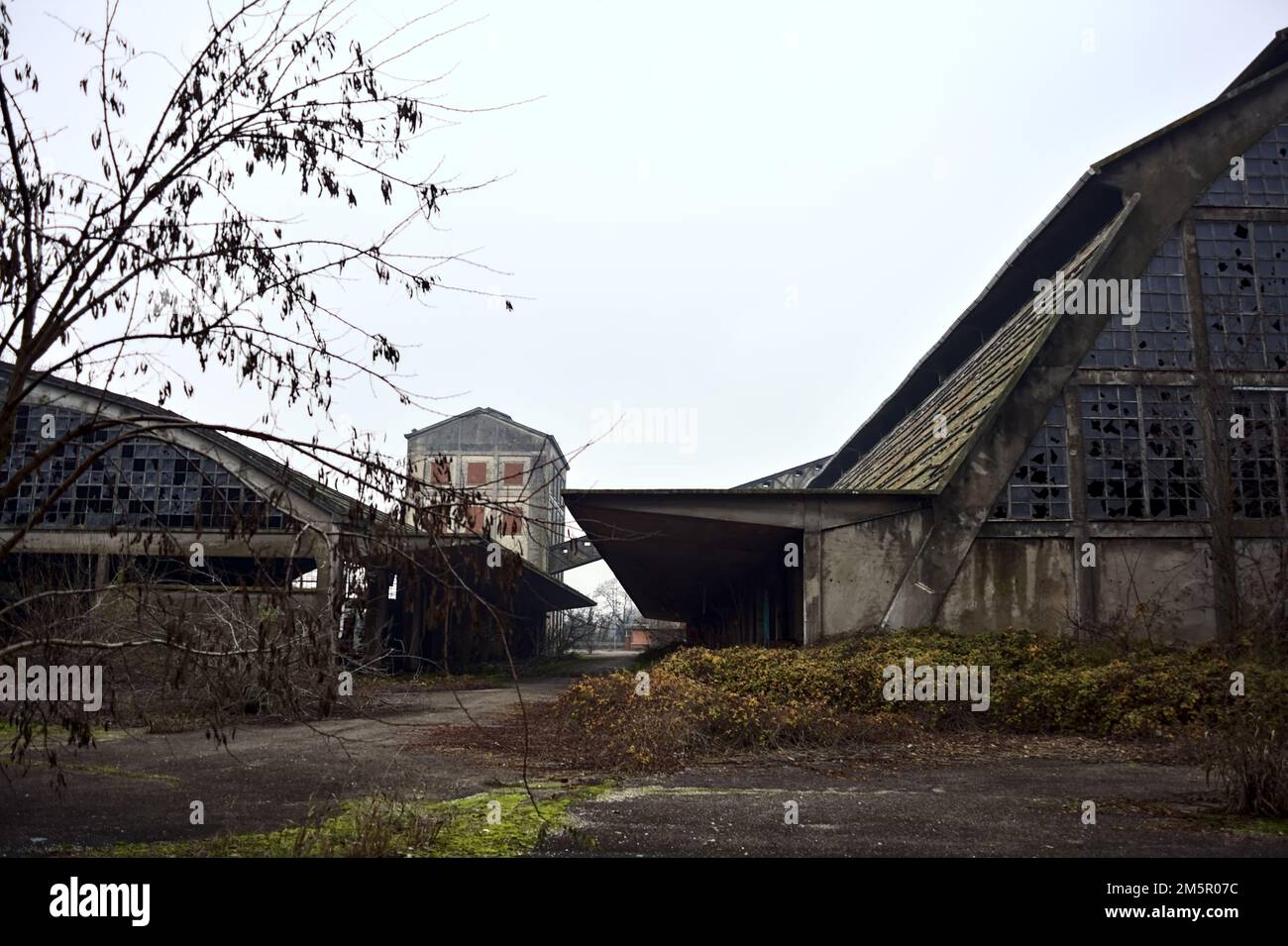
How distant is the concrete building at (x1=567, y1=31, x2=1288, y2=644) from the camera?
14.7 metres

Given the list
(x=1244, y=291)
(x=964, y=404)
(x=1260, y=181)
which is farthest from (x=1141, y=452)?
(x=1260, y=181)

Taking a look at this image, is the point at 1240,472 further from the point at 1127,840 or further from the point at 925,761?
the point at 1127,840

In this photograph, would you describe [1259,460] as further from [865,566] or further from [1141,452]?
[865,566]

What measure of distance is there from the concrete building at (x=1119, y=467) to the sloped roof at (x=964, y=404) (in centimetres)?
12

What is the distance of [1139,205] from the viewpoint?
53.2 ft

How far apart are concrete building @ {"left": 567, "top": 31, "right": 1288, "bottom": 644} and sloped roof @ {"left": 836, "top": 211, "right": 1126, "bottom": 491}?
0.12 metres

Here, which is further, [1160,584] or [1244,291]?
[1244,291]

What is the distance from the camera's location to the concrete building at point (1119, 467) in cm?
1472

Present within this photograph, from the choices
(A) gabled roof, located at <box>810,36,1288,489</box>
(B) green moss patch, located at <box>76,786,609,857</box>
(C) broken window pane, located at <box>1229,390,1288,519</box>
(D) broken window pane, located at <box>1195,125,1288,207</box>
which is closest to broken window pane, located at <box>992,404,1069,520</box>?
Answer: (C) broken window pane, located at <box>1229,390,1288,519</box>

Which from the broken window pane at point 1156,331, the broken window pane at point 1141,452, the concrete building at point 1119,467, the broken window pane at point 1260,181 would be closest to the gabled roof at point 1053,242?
the concrete building at point 1119,467

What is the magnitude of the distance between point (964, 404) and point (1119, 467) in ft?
12.3

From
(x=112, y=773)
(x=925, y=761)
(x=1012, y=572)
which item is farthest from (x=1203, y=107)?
(x=112, y=773)

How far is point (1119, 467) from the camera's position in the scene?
15.3 m
